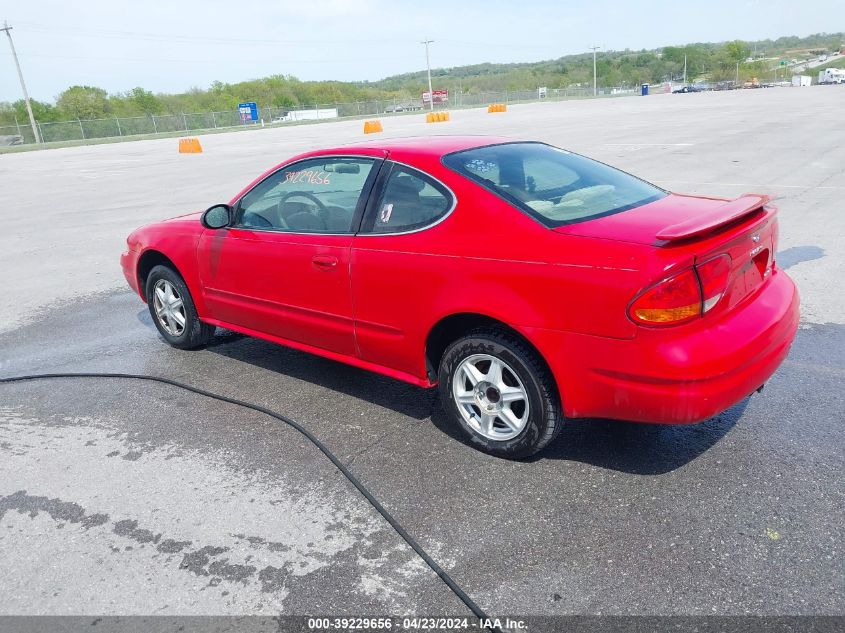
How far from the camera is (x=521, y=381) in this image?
3463 mm

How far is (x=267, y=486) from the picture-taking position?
3.57 meters

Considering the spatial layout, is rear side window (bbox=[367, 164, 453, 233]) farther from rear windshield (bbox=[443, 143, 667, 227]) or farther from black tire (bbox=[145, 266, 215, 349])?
black tire (bbox=[145, 266, 215, 349])

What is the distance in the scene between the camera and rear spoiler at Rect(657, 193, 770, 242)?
301 centimetres

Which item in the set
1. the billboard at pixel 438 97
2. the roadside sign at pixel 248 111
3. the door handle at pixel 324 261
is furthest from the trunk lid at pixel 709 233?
the billboard at pixel 438 97

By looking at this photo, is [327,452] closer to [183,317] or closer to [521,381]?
[521,381]

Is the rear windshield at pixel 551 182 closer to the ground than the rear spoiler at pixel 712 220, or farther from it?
farther from it

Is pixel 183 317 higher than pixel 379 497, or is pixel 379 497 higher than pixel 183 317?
pixel 183 317

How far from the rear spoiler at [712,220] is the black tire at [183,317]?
3621 mm

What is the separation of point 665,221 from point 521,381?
103 centimetres

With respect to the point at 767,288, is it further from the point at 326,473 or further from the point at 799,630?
the point at 326,473

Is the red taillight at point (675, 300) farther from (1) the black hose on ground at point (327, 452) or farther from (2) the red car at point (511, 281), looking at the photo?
(1) the black hose on ground at point (327, 452)

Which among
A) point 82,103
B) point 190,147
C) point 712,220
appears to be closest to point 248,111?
point 190,147

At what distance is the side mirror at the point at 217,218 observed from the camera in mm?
4789

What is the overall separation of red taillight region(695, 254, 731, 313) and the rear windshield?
2.17ft
